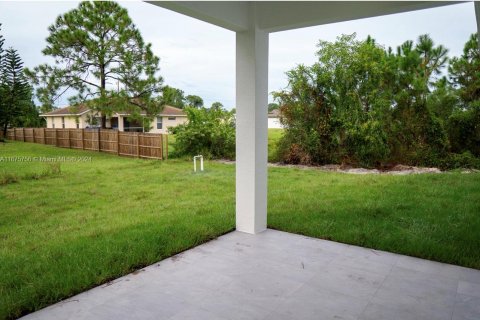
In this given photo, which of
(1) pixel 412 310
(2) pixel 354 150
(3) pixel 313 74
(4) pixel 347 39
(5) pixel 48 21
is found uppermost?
(5) pixel 48 21

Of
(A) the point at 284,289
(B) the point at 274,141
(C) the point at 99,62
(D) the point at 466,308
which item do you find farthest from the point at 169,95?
(D) the point at 466,308

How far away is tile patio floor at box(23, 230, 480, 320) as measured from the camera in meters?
2.21

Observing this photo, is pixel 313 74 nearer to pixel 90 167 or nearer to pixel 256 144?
pixel 256 144

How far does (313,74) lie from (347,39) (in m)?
1.13

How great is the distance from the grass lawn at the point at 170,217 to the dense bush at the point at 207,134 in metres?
2.52

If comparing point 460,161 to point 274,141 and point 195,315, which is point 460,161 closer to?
point 274,141

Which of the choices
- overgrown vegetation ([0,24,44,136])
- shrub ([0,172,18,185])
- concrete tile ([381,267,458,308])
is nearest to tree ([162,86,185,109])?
shrub ([0,172,18,185])

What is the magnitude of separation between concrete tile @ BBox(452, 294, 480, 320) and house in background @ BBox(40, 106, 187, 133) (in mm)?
10145

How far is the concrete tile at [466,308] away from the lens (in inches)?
85.0

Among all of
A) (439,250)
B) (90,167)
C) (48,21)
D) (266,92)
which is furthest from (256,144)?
(48,21)

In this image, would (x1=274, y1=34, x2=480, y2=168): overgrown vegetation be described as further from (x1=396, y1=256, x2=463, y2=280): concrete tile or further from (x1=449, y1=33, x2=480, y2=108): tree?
(x1=396, y1=256, x2=463, y2=280): concrete tile

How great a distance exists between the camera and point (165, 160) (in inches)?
416

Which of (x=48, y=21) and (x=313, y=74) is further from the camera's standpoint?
(x=48, y=21)

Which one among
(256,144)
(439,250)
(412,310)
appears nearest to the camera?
(412,310)
